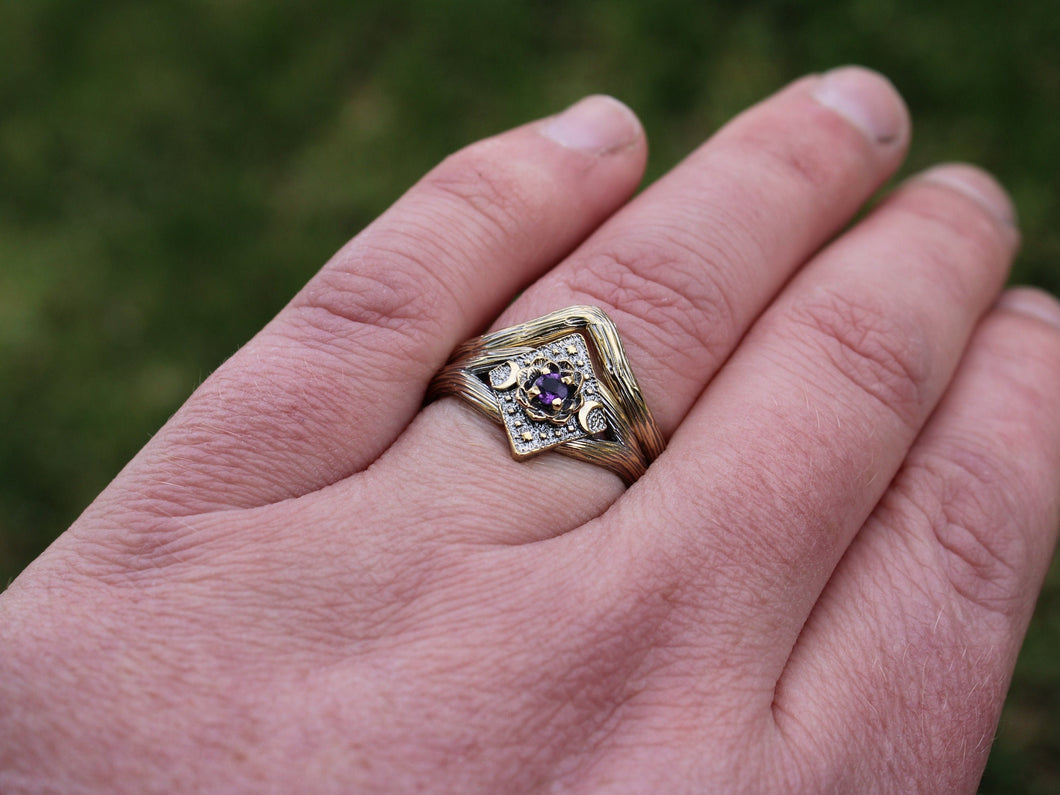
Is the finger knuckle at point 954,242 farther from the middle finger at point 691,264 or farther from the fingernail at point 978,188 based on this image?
the middle finger at point 691,264

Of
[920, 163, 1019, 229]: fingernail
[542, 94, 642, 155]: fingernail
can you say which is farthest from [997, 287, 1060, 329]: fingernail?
[542, 94, 642, 155]: fingernail

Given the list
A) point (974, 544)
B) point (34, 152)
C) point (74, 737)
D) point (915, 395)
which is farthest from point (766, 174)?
point (34, 152)

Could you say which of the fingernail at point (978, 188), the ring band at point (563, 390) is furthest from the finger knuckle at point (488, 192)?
the fingernail at point (978, 188)

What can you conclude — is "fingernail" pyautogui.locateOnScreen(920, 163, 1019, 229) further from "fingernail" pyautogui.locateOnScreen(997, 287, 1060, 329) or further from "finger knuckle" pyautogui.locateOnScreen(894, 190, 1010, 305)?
"fingernail" pyautogui.locateOnScreen(997, 287, 1060, 329)

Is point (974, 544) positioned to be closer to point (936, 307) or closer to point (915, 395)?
point (915, 395)

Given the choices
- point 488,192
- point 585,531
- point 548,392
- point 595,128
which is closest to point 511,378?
point 548,392
